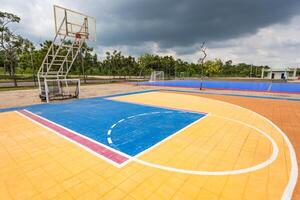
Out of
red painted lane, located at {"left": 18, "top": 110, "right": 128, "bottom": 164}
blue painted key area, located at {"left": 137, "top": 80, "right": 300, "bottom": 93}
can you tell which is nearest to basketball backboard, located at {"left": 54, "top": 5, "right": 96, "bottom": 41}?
red painted lane, located at {"left": 18, "top": 110, "right": 128, "bottom": 164}

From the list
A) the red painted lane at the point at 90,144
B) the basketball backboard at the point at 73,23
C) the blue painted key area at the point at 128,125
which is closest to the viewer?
the red painted lane at the point at 90,144

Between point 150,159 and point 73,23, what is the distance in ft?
45.1

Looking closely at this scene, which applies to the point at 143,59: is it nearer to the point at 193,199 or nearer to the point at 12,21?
the point at 12,21

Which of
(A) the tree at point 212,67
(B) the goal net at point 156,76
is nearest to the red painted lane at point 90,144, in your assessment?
(B) the goal net at point 156,76

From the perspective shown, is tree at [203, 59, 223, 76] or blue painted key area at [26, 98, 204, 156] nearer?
blue painted key area at [26, 98, 204, 156]

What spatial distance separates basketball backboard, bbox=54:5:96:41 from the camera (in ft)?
41.3

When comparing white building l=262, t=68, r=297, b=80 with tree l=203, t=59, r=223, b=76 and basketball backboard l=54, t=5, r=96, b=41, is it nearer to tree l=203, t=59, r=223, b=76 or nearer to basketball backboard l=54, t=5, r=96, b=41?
tree l=203, t=59, r=223, b=76

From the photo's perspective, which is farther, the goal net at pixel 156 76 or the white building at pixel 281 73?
the white building at pixel 281 73

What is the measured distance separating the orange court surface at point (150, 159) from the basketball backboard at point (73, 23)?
8.34 m

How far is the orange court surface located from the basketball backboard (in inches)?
328

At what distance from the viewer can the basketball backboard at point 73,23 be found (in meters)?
12.6

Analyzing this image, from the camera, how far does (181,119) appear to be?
8.48m

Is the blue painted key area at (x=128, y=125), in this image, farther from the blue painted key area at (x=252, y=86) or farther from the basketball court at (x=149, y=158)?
the blue painted key area at (x=252, y=86)

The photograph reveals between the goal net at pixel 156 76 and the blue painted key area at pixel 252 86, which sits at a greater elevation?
the goal net at pixel 156 76
